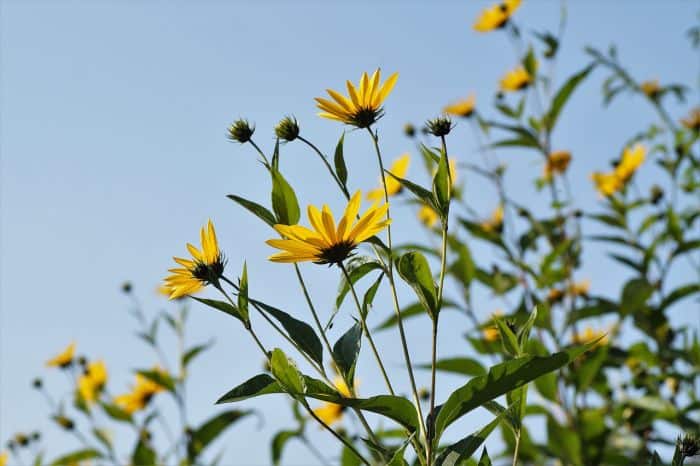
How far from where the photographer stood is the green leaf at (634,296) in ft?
7.55

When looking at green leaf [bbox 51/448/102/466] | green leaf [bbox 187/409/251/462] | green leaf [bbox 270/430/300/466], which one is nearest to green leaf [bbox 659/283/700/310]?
green leaf [bbox 270/430/300/466]

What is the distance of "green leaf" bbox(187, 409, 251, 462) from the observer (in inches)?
112

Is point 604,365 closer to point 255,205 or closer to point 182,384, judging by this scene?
point 182,384

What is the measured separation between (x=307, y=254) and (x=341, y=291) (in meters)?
0.10

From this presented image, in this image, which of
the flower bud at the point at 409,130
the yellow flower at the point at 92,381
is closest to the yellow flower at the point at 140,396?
the yellow flower at the point at 92,381

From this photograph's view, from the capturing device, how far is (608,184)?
294 centimetres

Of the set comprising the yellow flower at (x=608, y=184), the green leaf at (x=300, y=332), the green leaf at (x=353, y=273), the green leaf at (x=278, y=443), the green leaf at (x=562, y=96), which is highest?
the green leaf at (x=562, y=96)

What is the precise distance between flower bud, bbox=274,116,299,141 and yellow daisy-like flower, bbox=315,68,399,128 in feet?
0.17

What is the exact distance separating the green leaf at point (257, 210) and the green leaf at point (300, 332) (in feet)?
0.33

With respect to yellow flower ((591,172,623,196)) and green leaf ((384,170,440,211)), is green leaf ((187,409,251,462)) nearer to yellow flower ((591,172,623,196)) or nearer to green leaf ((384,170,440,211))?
yellow flower ((591,172,623,196))

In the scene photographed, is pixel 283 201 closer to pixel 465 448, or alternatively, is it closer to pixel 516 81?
pixel 465 448

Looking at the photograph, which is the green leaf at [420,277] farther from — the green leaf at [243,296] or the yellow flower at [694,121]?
the yellow flower at [694,121]

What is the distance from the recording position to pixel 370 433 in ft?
2.72

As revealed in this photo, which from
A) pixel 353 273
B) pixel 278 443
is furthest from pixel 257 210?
pixel 278 443
